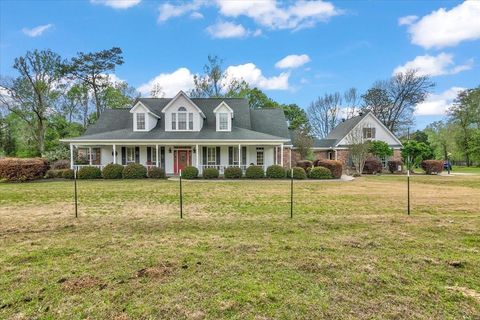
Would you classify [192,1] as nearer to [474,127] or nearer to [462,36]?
[462,36]

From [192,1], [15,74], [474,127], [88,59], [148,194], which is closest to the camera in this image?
[148,194]

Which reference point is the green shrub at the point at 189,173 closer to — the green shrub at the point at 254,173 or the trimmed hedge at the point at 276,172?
the green shrub at the point at 254,173

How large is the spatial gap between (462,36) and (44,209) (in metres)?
31.9

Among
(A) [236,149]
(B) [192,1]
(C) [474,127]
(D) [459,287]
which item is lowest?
(D) [459,287]

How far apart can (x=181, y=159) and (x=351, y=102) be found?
128 ft

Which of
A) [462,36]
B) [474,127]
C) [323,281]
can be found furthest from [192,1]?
[474,127]

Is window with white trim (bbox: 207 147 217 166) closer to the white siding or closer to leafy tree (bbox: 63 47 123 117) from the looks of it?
the white siding

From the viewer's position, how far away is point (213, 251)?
492 centimetres

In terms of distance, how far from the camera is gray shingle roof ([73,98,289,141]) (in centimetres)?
2223

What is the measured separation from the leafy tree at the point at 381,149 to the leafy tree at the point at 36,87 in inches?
1381

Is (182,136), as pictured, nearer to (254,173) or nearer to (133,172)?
(133,172)

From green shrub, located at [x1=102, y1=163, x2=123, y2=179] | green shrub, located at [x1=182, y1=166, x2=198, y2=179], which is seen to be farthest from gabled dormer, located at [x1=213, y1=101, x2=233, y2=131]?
green shrub, located at [x1=102, y1=163, x2=123, y2=179]

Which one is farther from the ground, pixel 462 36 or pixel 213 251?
pixel 462 36

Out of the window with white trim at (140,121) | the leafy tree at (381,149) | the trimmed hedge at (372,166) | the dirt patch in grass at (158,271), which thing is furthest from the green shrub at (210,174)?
the leafy tree at (381,149)
